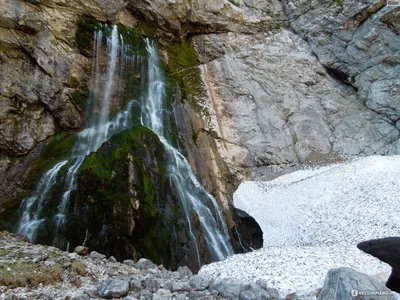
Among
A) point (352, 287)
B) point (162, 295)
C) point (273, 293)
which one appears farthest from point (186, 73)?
point (352, 287)

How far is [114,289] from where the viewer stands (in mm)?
7117

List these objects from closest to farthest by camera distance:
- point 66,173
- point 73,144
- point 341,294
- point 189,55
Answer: point 341,294, point 66,173, point 73,144, point 189,55

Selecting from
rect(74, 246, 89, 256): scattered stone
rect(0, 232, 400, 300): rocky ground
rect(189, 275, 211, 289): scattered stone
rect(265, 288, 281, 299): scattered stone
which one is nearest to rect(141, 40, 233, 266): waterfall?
rect(74, 246, 89, 256): scattered stone

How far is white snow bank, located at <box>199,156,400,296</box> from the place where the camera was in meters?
8.98

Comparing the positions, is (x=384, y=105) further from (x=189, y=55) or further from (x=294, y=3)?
(x=189, y=55)

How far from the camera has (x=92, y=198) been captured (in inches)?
481

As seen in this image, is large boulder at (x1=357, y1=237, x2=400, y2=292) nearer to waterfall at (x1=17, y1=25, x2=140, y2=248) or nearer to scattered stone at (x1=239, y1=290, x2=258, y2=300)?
scattered stone at (x1=239, y1=290, x2=258, y2=300)

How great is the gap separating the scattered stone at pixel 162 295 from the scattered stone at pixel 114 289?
0.66 metres

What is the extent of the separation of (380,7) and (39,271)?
20858 mm

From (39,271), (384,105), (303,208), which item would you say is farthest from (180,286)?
(384,105)

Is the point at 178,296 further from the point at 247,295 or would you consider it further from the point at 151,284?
the point at 247,295

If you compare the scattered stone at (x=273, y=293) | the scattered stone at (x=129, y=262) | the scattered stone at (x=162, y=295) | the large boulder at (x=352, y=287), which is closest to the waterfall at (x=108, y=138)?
the scattered stone at (x=129, y=262)

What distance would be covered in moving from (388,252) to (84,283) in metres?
8.13

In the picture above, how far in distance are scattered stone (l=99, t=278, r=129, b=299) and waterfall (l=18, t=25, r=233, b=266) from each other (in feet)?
15.9
